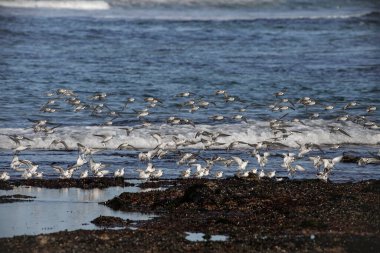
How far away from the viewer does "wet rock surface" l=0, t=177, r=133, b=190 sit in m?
17.9

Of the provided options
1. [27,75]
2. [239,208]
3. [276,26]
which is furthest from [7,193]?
[276,26]

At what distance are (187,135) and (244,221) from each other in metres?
9.59

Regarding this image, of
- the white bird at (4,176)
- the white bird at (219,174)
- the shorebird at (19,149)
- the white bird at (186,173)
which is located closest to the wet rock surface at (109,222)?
the white bird at (4,176)

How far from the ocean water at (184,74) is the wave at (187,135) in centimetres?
3

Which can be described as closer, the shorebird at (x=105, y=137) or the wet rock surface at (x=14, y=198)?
the wet rock surface at (x=14, y=198)

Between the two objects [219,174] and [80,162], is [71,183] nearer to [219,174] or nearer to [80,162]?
[80,162]

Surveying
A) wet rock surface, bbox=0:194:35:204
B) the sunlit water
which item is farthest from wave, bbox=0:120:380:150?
wet rock surface, bbox=0:194:35:204

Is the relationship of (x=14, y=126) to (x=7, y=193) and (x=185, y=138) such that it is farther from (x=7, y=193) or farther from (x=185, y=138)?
(x=7, y=193)

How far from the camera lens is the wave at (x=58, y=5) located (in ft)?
208

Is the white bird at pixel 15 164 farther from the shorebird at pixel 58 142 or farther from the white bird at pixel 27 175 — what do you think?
the shorebird at pixel 58 142

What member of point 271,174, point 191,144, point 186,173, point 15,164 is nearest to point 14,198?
point 15,164

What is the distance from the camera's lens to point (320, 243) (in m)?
13.2

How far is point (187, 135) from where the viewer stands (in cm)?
2411

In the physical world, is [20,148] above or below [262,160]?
below
